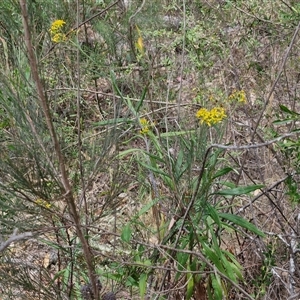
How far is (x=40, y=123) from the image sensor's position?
6.50ft

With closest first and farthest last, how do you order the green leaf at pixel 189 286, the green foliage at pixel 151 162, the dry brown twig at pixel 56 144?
the dry brown twig at pixel 56 144 → the green foliage at pixel 151 162 → the green leaf at pixel 189 286

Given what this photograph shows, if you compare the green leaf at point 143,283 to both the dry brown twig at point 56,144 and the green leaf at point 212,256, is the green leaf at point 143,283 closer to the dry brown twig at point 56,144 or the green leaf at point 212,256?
the dry brown twig at point 56,144

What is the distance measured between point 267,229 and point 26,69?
1389 millimetres

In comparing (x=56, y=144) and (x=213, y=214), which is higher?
(x=56, y=144)

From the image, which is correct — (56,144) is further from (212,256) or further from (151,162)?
(212,256)

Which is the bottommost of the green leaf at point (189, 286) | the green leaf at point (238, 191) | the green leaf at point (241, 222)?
the green leaf at point (189, 286)

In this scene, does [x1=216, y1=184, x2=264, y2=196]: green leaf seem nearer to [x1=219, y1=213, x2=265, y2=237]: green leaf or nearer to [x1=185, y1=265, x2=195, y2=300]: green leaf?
[x1=219, y1=213, x2=265, y2=237]: green leaf

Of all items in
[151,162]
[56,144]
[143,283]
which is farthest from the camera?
[151,162]

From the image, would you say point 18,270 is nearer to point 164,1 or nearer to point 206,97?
point 206,97

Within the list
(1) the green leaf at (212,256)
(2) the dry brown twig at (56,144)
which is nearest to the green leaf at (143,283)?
(2) the dry brown twig at (56,144)

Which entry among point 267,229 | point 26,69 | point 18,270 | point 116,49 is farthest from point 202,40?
point 18,270

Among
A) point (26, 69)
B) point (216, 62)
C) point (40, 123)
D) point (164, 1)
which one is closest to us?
A: point (40, 123)

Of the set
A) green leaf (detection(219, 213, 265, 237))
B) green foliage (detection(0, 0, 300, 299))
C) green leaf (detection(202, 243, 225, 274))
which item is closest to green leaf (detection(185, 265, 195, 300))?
green foliage (detection(0, 0, 300, 299))

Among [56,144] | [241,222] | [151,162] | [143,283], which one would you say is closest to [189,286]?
[143,283]
